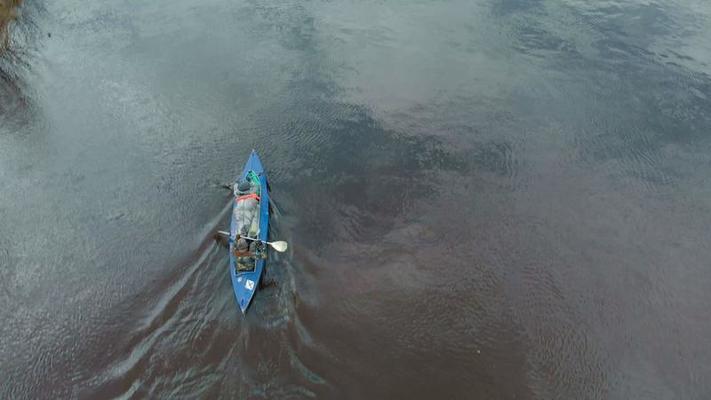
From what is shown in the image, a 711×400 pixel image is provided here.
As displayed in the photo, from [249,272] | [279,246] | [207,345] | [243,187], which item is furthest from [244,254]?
[243,187]

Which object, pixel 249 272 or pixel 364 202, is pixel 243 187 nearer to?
pixel 249 272

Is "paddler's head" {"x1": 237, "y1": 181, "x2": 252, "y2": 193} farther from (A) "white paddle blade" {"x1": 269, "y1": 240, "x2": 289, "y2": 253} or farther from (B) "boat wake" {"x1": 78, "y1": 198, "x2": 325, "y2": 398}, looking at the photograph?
(B) "boat wake" {"x1": 78, "y1": 198, "x2": 325, "y2": 398}

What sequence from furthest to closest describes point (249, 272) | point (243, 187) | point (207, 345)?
1. point (243, 187)
2. point (249, 272)
3. point (207, 345)

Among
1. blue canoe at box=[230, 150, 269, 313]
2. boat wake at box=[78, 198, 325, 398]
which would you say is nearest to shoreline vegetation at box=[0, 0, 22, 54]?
blue canoe at box=[230, 150, 269, 313]

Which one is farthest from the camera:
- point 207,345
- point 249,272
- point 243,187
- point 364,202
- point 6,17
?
point 6,17

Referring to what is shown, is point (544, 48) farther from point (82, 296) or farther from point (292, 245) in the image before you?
point (82, 296)

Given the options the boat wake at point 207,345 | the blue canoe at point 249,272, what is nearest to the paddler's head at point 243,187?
the blue canoe at point 249,272

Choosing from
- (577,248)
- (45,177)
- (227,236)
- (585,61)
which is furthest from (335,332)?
(585,61)
